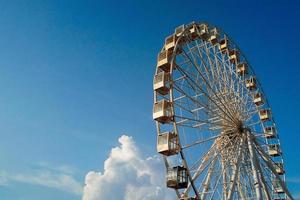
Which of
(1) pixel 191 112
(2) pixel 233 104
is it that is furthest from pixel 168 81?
(2) pixel 233 104

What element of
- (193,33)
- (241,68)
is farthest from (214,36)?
(241,68)

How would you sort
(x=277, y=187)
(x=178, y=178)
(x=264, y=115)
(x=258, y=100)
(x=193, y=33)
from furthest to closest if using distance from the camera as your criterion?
(x=264, y=115)
(x=258, y=100)
(x=193, y=33)
(x=277, y=187)
(x=178, y=178)

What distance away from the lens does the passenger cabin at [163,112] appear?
18817 mm

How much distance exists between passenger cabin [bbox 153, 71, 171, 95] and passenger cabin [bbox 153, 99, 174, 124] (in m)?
0.65

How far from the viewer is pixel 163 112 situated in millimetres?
18844

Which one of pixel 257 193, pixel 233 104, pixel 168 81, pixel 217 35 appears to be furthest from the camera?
pixel 217 35

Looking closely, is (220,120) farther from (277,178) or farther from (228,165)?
(277,178)

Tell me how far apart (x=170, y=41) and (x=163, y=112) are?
479 centimetres

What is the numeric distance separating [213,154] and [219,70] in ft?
17.3

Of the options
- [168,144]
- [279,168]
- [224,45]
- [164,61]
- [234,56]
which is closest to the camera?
[168,144]

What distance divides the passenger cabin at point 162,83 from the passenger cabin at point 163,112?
25.4 inches

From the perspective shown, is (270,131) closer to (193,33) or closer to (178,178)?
(193,33)

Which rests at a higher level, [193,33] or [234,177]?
[193,33]

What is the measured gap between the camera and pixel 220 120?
67.3ft
